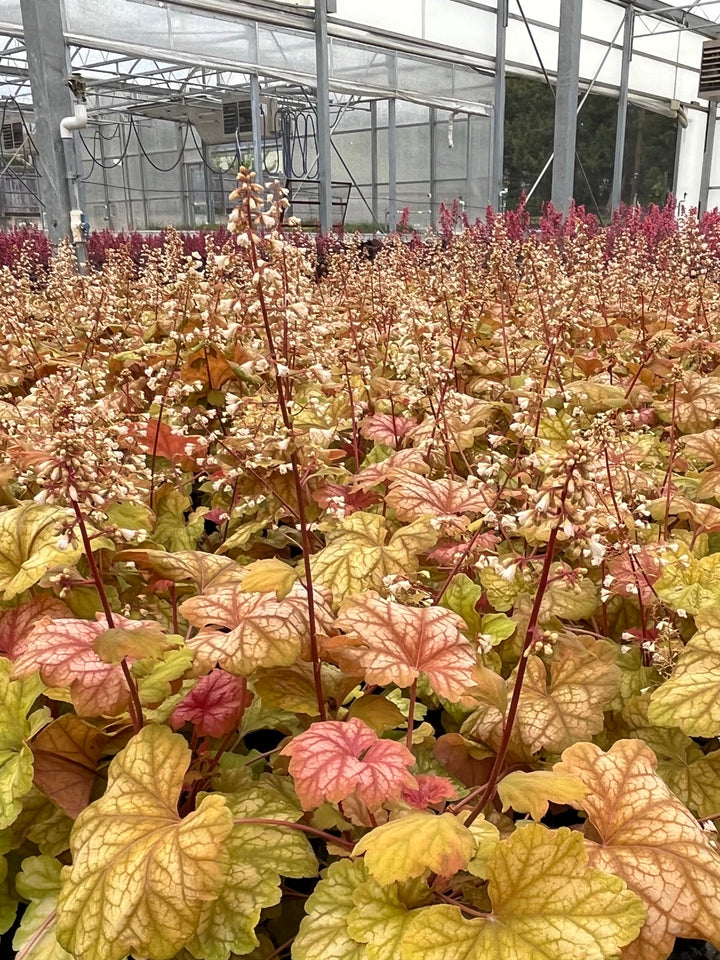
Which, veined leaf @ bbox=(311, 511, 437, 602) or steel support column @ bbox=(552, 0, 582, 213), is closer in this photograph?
veined leaf @ bbox=(311, 511, 437, 602)

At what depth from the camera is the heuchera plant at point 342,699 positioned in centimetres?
99

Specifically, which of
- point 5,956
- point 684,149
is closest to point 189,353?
point 5,956

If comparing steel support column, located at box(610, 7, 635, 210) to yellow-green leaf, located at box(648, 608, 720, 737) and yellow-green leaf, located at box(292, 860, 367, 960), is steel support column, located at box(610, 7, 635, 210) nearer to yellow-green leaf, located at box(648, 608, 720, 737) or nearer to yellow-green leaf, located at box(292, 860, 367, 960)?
yellow-green leaf, located at box(648, 608, 720, 737)

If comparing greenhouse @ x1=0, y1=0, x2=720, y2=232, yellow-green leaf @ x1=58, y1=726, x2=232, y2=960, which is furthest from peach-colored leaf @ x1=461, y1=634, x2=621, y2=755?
greenhouse @ x1=0, y1=0, x2=720, y2=232

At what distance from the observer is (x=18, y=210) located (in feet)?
50.1

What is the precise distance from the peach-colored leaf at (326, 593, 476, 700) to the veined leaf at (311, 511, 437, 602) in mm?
254

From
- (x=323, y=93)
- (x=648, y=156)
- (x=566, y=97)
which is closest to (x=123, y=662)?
(x=323, y=93)

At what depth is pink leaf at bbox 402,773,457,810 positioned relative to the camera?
1.13m

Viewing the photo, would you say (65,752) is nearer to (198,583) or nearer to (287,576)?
(198,583)

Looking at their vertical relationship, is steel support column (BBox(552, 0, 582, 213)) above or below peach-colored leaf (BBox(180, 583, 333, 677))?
above

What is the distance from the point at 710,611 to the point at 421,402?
3.96 feet

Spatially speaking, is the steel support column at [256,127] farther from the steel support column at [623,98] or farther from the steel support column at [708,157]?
the steel support column at [708,157]

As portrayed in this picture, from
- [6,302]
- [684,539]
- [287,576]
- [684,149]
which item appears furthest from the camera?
[684,149]

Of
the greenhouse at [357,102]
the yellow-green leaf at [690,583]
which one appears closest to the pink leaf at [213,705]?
the yellow-green leaf at [690,583]
